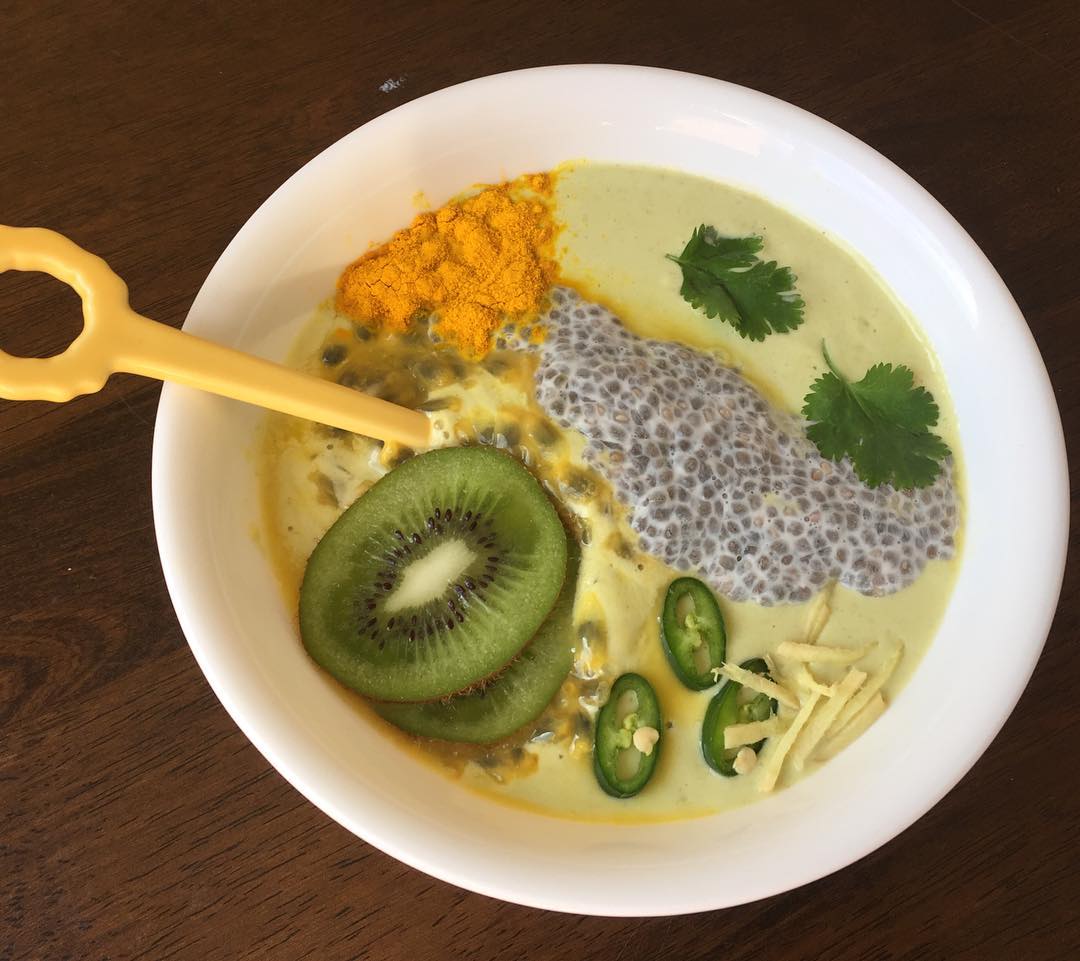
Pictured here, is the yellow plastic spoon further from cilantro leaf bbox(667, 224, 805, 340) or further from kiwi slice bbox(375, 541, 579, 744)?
cilantro leaf bbox(667, 224, 805, 340)

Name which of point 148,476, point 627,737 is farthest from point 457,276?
point 627,737

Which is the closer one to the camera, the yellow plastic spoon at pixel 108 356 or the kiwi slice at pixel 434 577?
the yellow plastic spoon at pixel 108 356

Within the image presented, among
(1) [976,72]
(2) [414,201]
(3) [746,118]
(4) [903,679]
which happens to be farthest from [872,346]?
(2) [414,201]

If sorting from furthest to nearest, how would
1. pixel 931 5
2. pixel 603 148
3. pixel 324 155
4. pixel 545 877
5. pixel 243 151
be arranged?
pixel 931 5
pixel 243 151
pixel 603 148
pixel 324 155
pixel 545 877

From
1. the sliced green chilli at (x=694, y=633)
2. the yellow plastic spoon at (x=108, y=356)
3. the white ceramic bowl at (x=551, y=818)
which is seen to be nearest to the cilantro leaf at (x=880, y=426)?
the white ceramic bowl at (x=551, y=818)

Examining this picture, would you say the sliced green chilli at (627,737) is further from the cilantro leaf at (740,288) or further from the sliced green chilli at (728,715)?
the cilantro leaf at (740,288)

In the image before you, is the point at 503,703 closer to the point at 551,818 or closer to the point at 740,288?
the point at 551,818

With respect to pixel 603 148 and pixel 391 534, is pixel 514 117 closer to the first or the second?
pixel 603 148
